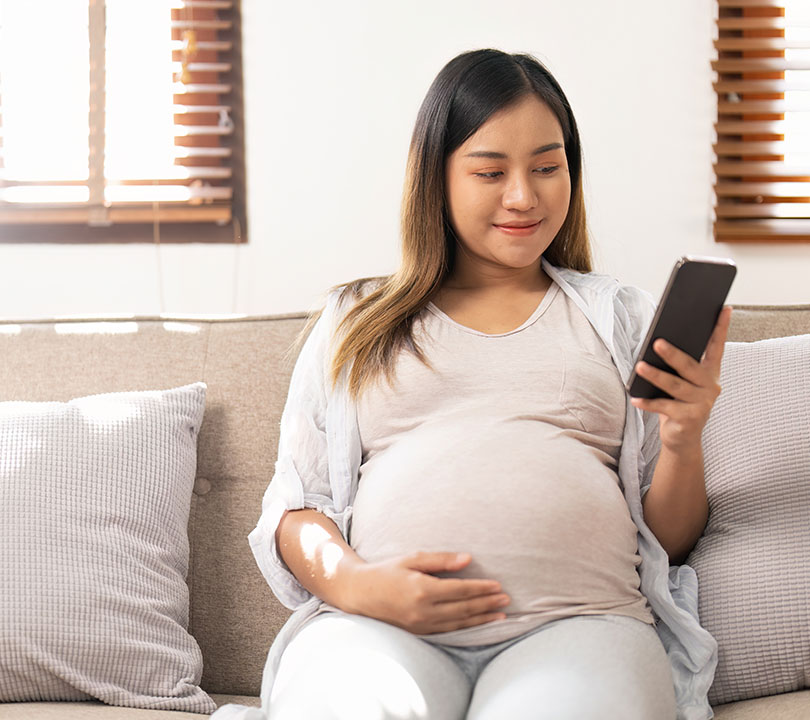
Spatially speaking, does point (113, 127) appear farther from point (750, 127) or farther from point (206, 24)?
point (750, 127)

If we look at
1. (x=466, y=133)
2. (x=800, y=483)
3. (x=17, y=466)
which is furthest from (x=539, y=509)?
(x=17, y=466)

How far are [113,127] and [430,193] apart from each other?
0.83 m

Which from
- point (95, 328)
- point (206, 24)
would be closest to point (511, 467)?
point (95, 328)

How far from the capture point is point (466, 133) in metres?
1.32

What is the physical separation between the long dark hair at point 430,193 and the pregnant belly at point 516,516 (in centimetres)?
16

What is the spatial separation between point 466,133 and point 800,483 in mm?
654

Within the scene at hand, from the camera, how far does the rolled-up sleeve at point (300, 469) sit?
124cm

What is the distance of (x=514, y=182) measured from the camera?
129 cm

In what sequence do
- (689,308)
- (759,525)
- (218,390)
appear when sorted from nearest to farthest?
1. (689,308)
2. (759,525)
3. (218,390)

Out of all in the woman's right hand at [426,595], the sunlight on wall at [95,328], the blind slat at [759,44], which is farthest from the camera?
the blind slat at [759,44]

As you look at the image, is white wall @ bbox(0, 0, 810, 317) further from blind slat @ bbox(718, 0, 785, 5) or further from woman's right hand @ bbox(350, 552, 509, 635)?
woman's right hand @ bbox(350, 552, 509, 635)

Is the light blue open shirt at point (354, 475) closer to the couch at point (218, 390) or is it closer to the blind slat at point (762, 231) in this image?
the couch at point (218, 390)

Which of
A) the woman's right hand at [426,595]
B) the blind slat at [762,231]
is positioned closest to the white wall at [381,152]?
the blind slat at [762,231]

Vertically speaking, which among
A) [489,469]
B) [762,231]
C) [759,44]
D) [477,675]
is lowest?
[477,675]
